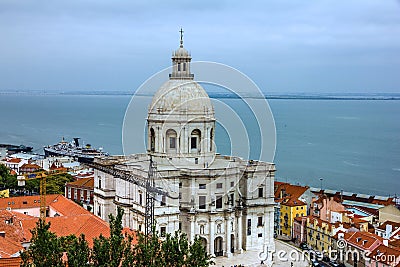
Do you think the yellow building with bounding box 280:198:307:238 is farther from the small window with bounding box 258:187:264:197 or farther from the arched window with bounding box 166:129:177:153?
the arched window with bounding box 166:129:177:153

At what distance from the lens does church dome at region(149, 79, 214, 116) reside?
32.4m

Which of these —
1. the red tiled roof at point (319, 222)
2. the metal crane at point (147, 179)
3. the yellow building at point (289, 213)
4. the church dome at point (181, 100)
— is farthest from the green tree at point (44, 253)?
the yellow building at point (289, 213)

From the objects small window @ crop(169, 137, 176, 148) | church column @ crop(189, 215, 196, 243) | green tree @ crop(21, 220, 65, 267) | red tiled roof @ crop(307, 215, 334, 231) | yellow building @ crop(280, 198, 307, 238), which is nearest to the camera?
green tree @ crop(21, 220, 65, 267)

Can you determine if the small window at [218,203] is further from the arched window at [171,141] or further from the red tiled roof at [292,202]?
the red tiled roof at [292,202]

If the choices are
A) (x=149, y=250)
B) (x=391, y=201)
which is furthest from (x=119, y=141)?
(x=149, y=250)

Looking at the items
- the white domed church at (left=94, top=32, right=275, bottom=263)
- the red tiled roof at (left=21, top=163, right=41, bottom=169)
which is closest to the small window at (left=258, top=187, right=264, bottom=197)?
the white domed church at (left=94, top=32, right=275, bottom=263)

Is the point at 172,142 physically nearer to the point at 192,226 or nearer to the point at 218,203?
the point at 218,203

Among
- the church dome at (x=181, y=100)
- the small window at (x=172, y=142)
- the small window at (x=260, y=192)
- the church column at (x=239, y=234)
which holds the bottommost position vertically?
the church column at (x=239, y=234)

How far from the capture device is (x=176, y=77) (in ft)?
112

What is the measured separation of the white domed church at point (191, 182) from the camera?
2994cm

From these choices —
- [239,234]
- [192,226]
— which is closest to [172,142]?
[192,226]

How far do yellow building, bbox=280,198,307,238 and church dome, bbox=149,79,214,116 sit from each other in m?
9.07

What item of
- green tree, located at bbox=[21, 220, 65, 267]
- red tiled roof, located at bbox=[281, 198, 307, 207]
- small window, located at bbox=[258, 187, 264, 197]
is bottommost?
red tiled roof, located at bbox=[281, 198, 307, 207]

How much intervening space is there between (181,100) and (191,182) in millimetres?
5210
